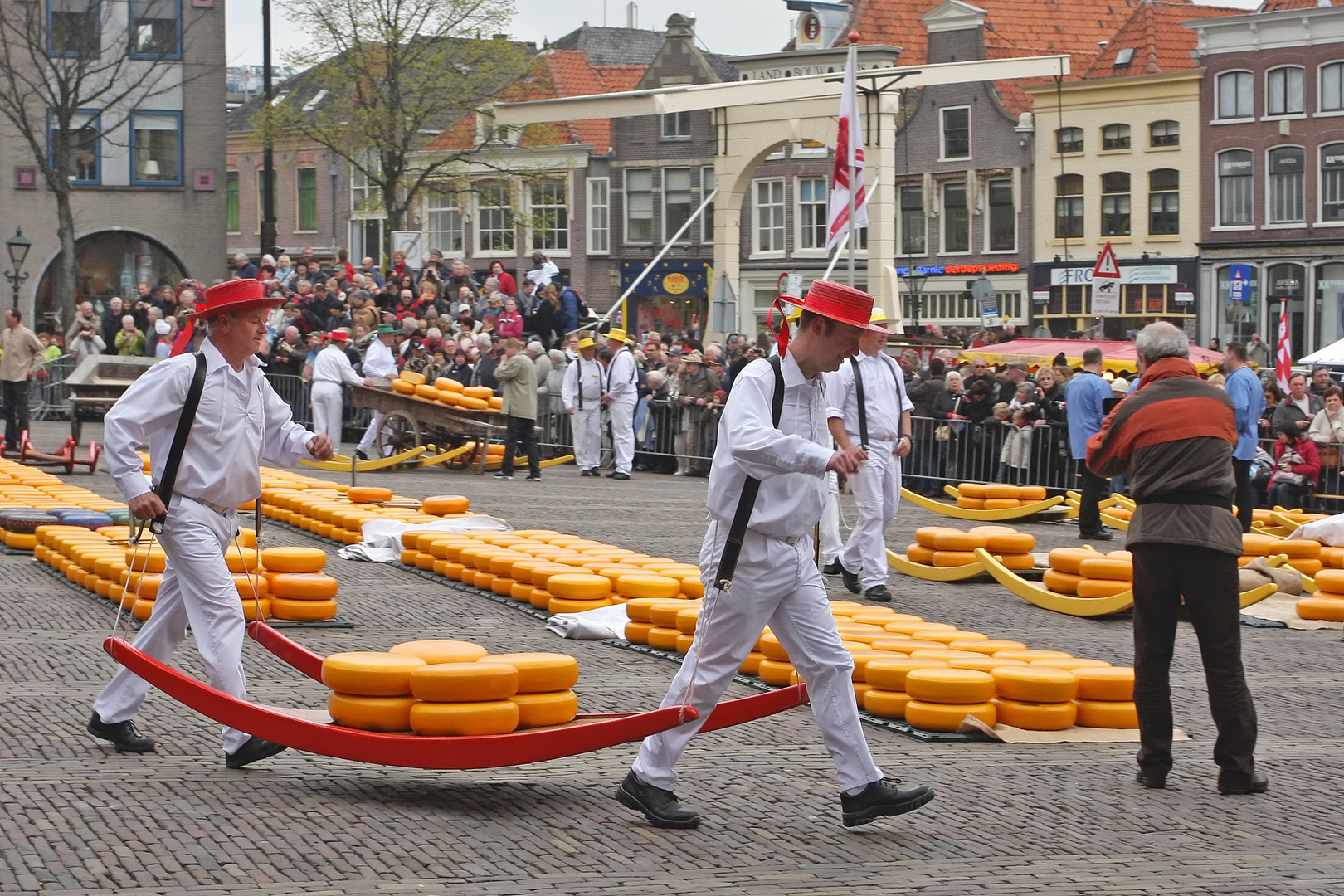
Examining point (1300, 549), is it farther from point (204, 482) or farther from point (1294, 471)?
point (204, 482)

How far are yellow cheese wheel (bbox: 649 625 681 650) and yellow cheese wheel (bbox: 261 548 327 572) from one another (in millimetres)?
2484

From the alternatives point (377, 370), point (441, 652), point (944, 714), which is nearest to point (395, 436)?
point (377, 370)

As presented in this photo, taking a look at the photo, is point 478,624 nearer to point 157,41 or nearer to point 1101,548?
point 1101,548

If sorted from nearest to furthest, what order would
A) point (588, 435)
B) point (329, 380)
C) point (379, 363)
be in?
point (329, 380) → point (588, 435) → point (379, 363)

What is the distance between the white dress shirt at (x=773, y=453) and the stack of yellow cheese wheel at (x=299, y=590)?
17.0 feet

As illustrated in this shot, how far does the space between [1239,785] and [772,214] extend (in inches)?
2188

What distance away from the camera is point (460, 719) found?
269 inches

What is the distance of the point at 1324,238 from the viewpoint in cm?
4897

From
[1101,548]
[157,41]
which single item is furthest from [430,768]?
[157,41]

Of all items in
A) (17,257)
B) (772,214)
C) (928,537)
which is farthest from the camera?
(772,214)

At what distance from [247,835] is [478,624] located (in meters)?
5.21

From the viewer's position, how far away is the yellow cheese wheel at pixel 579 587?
38.1 feet

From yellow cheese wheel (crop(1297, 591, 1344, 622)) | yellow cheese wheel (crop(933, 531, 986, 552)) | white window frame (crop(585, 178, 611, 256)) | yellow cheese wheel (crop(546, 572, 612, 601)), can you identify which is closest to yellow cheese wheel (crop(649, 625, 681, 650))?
yellow cheese wheel (crop(546, 572, 612, 601))

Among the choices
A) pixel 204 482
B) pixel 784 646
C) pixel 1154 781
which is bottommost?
pixel 1154 781
